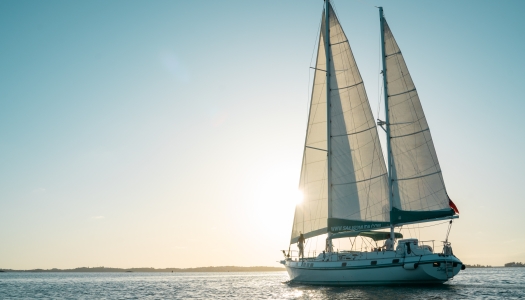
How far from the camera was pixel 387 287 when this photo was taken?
3319 cm

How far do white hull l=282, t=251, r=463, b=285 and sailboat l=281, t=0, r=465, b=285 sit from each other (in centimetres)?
7

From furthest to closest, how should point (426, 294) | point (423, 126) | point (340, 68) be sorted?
point (340, 68)
point (423, 126)
point (426, 294)

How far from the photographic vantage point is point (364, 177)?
127ft

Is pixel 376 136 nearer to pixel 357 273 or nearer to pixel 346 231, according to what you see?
pixel 346 231

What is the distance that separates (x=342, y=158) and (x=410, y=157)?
574cm

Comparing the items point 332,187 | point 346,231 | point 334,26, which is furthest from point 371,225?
point 334,26

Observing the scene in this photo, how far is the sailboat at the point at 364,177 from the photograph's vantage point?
33.8 m

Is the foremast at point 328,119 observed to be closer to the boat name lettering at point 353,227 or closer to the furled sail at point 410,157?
the boat name lettering at point 353,227

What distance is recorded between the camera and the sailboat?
33750mm

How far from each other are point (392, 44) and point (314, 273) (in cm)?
2081

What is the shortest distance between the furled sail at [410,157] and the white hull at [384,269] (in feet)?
14.0

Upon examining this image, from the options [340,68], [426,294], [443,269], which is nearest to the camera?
[426,294]

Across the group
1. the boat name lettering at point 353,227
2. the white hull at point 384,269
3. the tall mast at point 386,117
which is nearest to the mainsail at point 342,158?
the boat name lettering at point 353,227

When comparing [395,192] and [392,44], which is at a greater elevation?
[392,44]
